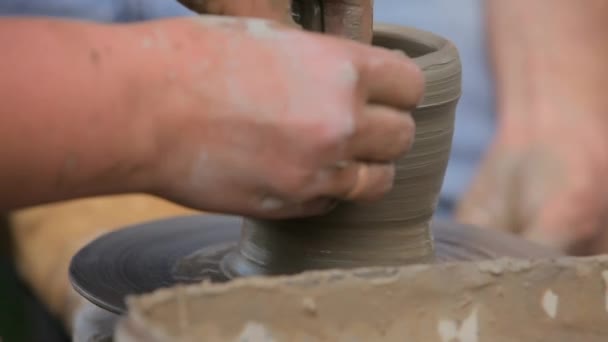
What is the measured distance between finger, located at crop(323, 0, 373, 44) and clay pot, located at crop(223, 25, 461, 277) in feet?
0.21

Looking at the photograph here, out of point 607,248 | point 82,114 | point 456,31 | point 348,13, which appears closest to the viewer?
point 82,114

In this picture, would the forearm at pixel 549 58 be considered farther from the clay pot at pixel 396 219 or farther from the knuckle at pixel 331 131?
the knuckle at pixel 331 131

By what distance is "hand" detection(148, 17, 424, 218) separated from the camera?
2.73 ft

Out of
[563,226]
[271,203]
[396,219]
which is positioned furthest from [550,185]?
[271,203]

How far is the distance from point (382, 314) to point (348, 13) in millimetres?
322

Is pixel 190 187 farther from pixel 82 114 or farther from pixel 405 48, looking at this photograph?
pixel 405 48

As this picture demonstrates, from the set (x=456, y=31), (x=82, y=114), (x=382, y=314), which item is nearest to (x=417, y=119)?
(x=382, y=314)

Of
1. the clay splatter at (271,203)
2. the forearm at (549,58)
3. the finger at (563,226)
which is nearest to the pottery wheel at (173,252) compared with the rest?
the clay splatter at (271,203)

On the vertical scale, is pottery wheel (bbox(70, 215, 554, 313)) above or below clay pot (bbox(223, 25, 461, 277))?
below

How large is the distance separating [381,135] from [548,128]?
48.1 inches

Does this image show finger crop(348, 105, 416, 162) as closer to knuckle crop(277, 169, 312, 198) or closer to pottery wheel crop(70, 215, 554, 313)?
knuckle crop(277, 169, 312, 198)

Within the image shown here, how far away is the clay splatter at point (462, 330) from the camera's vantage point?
3.12 ft

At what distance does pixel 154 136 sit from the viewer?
2.69 feet

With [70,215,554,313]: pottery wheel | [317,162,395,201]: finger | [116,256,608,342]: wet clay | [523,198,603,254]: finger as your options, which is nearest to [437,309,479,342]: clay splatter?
[116,256,608,342]: wet clay
